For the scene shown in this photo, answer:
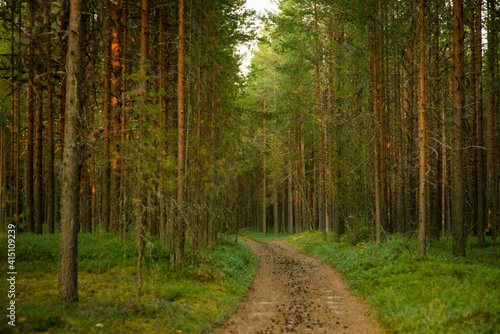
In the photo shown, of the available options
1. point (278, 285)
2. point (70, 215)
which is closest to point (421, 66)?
point (278, 285)

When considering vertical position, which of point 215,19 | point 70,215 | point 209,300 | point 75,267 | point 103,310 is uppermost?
point 215,19

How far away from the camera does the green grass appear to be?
715cm

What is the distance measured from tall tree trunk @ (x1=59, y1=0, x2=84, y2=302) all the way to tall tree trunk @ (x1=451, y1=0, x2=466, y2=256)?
13.7 metres

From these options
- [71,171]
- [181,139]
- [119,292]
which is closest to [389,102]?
[181,139]

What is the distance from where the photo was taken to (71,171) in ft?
23.5

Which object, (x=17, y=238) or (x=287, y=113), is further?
(x=287, y=113)

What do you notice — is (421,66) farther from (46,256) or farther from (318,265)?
(46,256)

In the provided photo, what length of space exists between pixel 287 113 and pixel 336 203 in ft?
31.0

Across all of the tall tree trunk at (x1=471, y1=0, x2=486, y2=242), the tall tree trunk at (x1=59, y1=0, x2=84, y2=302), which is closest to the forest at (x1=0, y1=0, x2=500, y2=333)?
the tall tree trunk at (x1=59, y1=0, x2=84, y2=302)

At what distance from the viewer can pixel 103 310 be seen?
A: 273 inches

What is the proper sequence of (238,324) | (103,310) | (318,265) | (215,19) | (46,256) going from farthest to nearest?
(318,265), (215,19), (46,256), (238,324), (103,310)

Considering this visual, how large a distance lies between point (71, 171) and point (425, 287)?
31.6 ft

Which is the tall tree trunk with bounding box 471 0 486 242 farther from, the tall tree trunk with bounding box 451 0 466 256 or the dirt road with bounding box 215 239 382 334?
the dirt road with bounding box 215 239 382 334

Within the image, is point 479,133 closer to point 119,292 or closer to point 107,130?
point 107,130
